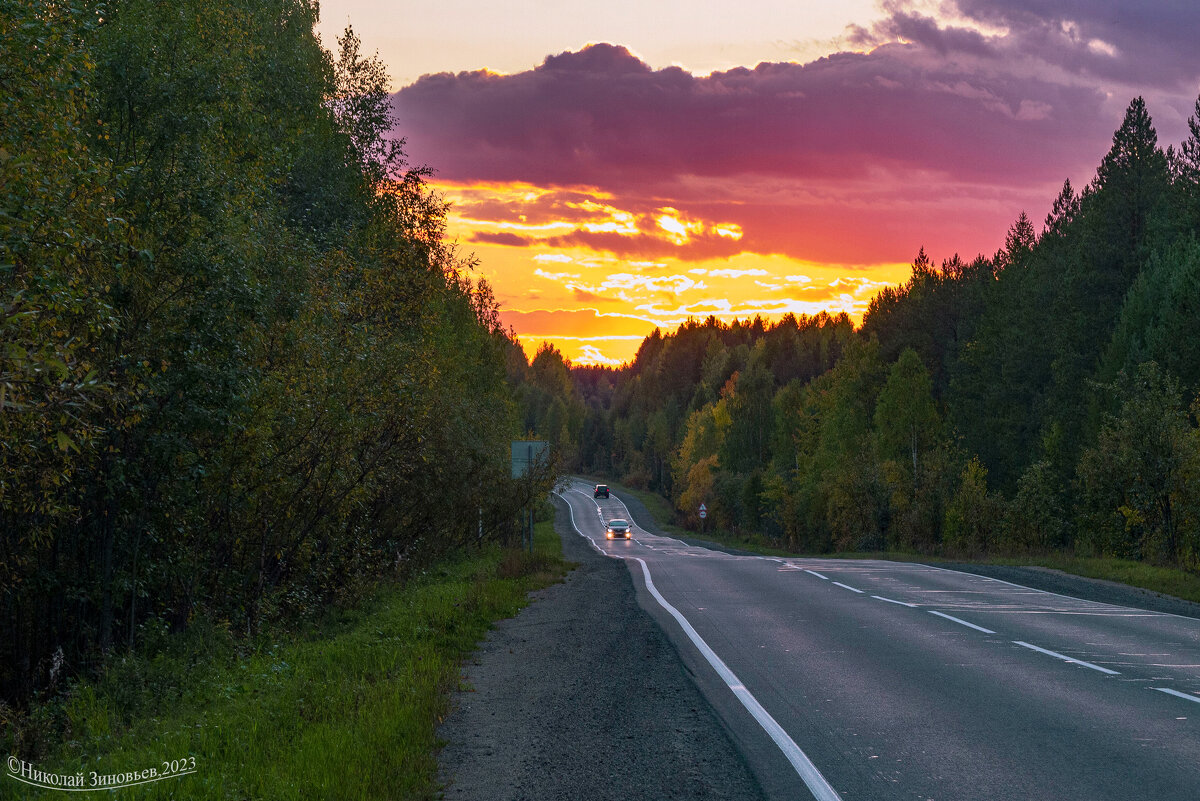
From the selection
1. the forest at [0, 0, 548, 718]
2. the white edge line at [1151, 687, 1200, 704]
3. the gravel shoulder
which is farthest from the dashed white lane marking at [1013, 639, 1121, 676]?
the forest at [0, 0, 548, 718]

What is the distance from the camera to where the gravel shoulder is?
20.6 feet

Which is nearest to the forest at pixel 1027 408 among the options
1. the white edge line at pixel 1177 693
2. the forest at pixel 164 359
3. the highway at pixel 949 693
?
the highway at pixel 949 693

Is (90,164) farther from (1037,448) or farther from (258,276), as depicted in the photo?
(1037,448)

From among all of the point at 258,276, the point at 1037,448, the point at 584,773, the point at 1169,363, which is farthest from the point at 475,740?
the point at 1037,448

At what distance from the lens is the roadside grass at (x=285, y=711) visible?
633cm

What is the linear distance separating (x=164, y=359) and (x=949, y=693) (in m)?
9.78

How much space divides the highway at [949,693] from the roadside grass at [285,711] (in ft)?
7.99

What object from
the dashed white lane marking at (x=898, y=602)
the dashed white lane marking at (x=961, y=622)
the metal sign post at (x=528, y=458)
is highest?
the metal sign post at (x=528, y=458)

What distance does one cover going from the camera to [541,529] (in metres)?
72.3

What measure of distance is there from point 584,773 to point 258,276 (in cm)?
979

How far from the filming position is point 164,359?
11.6m

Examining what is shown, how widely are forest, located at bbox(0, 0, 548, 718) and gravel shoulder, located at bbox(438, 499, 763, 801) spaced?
3.97 meters

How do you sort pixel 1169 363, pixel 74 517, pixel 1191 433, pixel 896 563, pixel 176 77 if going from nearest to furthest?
pixel 74 517, pixel 176 77, pixel 1191 433, pixel 896 563, pixel 1169 363

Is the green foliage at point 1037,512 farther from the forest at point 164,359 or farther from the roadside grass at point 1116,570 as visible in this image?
→ the forest at point 164,359
